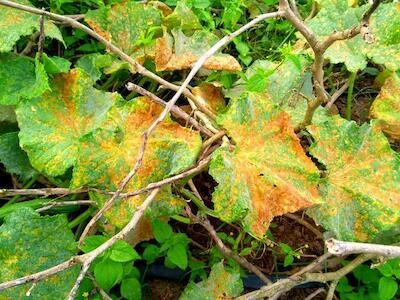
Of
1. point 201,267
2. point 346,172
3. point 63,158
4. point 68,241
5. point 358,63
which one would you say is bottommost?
point 201,267

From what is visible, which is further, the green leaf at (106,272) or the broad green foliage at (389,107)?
Result: the broad green foliage at (389,107)

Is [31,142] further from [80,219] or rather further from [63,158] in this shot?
[80,219]

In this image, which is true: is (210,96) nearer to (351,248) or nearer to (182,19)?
(182,19)

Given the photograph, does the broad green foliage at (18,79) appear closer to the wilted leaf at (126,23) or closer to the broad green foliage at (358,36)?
the wilted leaf at (126,23)

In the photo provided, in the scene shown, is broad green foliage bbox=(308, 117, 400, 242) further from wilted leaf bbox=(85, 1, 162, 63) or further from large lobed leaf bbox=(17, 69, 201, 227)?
wilted leaf bbox=(85, 1, 162, 63)

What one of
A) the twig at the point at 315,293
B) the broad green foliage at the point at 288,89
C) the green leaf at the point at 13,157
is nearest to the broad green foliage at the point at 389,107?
the broad green foliage at the point at 288,89

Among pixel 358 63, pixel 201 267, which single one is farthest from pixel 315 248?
pixel 358 63
